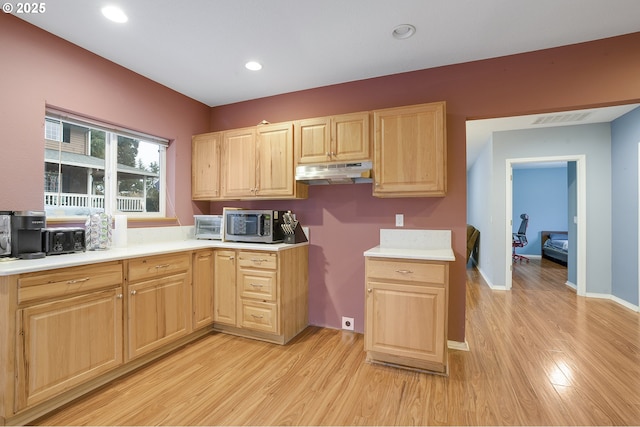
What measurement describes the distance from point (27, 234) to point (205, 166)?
1.76 metres

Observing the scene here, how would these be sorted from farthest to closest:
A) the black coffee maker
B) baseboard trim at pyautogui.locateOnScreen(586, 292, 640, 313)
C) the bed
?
the bed
baseboard trim at pyautogui.locateOnScreen(586, 292, 640, 313)
the black coffee maker

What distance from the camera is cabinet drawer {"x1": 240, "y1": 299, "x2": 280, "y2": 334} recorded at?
8.99 feet

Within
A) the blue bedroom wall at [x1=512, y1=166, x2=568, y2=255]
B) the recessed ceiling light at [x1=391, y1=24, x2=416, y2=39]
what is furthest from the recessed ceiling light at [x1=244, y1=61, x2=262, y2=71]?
the blue bedroom wall at [x1=512, y1=166, x2=568, y2=255]

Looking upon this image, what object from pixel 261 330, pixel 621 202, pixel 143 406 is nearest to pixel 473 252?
pixel 621 202

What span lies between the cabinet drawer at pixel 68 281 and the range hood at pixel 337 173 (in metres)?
1.69

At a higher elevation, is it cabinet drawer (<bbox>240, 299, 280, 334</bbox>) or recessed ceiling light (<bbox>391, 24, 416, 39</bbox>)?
recessed ceiling light (<bbox>391, 24, 416, 39</bbox>)

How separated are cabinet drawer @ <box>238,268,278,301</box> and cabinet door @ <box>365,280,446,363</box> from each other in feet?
3.01

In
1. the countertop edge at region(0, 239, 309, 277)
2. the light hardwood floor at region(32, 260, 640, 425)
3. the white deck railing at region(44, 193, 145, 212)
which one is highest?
the white deck railing at region(44, 193, 145, 212)

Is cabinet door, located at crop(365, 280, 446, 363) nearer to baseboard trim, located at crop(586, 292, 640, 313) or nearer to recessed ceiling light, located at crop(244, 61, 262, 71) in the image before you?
recessed ceiling light, located at crop(244, 61, 262, 71)

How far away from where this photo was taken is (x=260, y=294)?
2791mm

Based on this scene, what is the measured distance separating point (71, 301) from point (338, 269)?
221 centimetres

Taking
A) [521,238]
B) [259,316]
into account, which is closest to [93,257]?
[259,316]

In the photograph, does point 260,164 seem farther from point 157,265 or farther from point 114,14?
point 114,14

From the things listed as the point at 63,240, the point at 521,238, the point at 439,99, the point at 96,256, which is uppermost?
the point at 439,99
